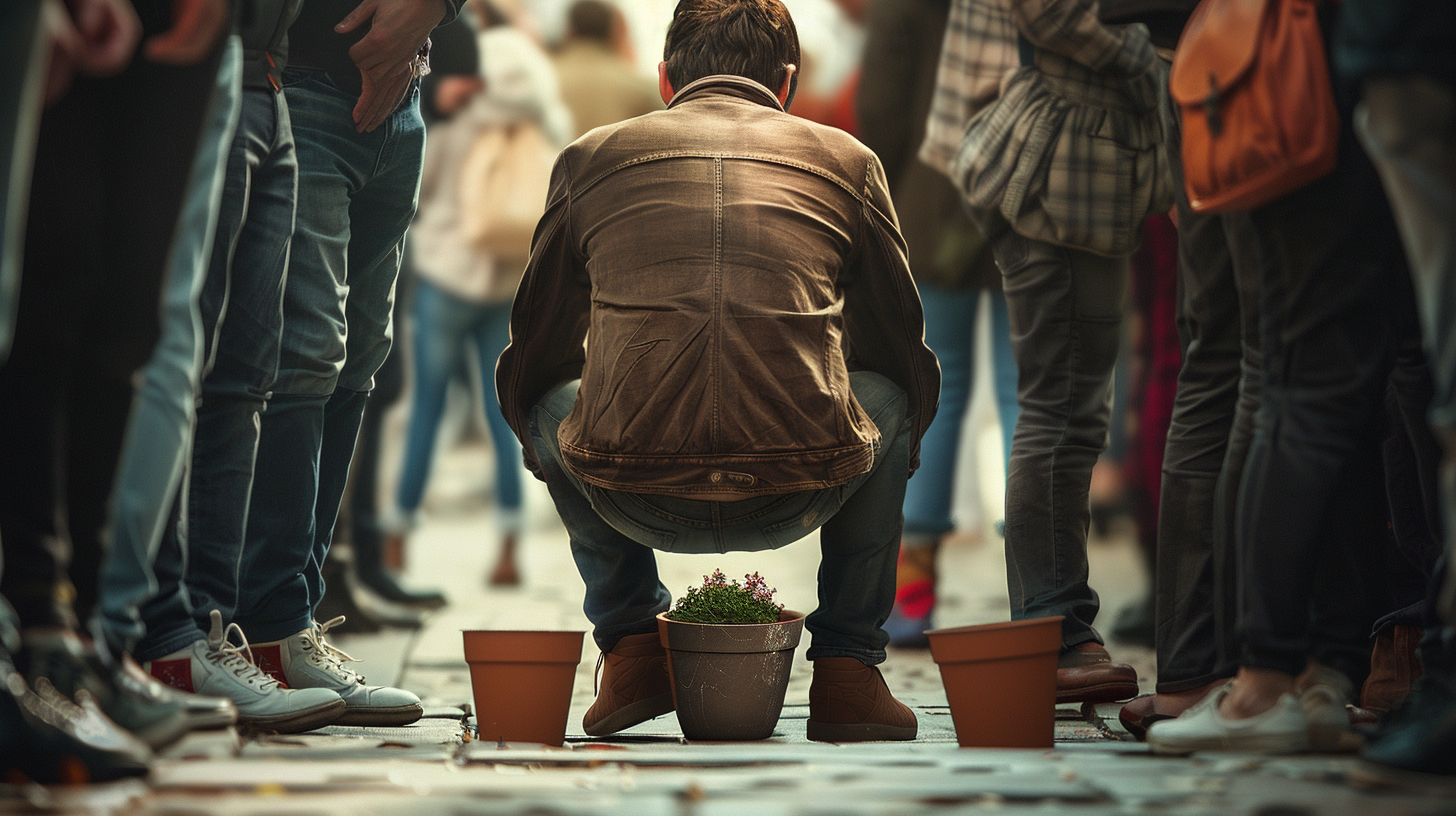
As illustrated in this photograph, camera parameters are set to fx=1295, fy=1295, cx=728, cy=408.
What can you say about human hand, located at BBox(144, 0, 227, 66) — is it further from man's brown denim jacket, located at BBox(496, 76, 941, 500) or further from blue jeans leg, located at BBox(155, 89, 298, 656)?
man's brown denim jacket, located at BBox(496, 76, 941, 500)

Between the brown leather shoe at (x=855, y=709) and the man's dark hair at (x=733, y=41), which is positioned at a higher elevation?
the man's dark hair at (x=733, y=41)

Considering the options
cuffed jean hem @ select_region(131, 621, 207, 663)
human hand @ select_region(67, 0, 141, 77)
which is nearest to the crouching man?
cuffed jean hem @ select_region(131, 621, 207, 663)

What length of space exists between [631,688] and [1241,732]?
3.02 feet

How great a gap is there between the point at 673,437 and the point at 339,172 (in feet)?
2.57

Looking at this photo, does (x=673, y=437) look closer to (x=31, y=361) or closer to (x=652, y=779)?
(x=652, y=779)

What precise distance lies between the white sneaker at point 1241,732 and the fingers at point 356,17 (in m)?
1.64

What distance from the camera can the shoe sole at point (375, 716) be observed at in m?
2.07

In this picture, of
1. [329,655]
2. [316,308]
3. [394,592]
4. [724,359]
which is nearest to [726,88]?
[724,359]

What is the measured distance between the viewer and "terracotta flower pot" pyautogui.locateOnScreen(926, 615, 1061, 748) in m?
1.80

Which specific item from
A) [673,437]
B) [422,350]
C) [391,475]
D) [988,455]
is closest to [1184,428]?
[673,437]

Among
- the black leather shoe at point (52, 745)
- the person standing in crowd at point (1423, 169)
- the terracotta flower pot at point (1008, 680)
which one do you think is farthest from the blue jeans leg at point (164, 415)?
the person standing in crowd at point (1423, 169)

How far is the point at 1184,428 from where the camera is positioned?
76.5 inches

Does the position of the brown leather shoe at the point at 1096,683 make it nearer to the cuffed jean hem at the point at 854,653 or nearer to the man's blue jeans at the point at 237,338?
the cuffed jean hem at the point at 854,653

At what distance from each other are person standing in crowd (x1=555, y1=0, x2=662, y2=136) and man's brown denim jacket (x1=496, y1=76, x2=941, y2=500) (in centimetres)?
278
